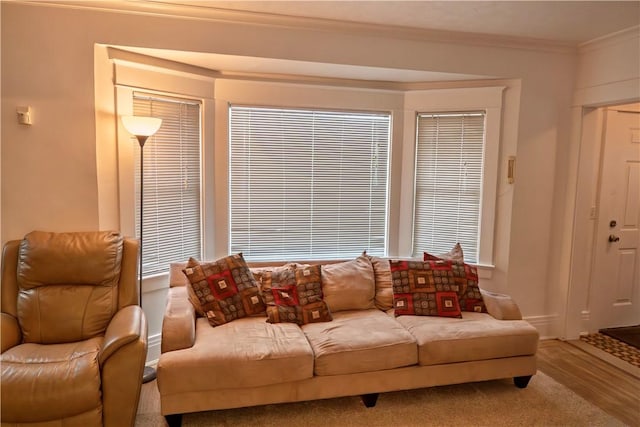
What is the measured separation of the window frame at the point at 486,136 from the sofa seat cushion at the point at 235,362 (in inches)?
75.0

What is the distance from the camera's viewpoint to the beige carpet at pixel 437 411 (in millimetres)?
2541

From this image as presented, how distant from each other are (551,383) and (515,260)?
3.48 feet

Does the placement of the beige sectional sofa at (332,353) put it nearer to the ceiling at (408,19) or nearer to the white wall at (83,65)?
the white wall at (83,65)

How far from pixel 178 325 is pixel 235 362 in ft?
1.37

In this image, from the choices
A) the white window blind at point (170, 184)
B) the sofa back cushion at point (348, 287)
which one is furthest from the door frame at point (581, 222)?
the white window blind at point (170, 184)

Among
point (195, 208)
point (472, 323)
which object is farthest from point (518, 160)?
point (195, 208)

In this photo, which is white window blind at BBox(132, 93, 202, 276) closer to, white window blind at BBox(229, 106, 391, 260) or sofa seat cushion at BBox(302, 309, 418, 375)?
white window blind at BBox(229, 106, 391, 260)

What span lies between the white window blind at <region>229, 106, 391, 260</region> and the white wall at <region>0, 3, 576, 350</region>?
68 cm

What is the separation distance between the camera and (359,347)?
102 inches

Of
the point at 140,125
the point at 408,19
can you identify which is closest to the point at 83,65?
the point at 140,125

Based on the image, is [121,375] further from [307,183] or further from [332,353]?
[307,183]

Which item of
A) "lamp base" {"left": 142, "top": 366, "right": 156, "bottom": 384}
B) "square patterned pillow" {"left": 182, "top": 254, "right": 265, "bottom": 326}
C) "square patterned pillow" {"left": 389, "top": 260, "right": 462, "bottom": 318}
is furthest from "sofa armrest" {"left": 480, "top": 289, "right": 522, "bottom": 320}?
"lamp base" {"left": 142, "top": 366, "right": 156, "bottom": 384}

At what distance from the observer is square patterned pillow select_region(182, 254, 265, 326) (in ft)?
9.34

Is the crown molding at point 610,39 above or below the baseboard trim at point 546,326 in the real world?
above
